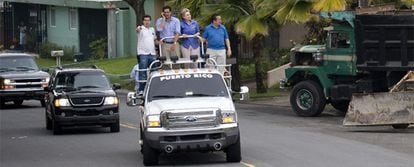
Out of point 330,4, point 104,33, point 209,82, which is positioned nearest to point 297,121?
point 330,4

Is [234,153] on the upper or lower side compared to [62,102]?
lower

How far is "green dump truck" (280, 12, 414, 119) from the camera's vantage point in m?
22.6

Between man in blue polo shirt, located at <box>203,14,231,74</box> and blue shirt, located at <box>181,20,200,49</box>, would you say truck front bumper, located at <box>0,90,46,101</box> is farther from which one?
blue shirt, located at <box>181,20,200,49</box>

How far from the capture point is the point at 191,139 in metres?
15.1

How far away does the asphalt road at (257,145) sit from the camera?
52.7 feet

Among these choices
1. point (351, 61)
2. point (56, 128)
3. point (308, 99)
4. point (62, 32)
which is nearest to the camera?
point (56, 128)

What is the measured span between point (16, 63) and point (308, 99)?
1081cm

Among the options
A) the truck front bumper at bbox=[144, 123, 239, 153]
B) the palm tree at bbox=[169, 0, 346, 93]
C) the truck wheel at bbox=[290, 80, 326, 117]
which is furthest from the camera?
the palm tree at bbox=[169, 0, 346, 93]

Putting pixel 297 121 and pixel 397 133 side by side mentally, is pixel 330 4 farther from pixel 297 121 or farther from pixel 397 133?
pixel 397 133

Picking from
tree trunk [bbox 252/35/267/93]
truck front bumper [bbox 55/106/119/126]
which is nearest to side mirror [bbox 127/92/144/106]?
truck front bumper [bbox 55/106/119/126]

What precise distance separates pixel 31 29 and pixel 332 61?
3737cm

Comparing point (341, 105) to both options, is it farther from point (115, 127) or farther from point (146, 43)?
point (146, 43)

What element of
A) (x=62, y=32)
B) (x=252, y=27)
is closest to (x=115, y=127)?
(x=252, y=27)

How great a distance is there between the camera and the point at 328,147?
17891 mm
